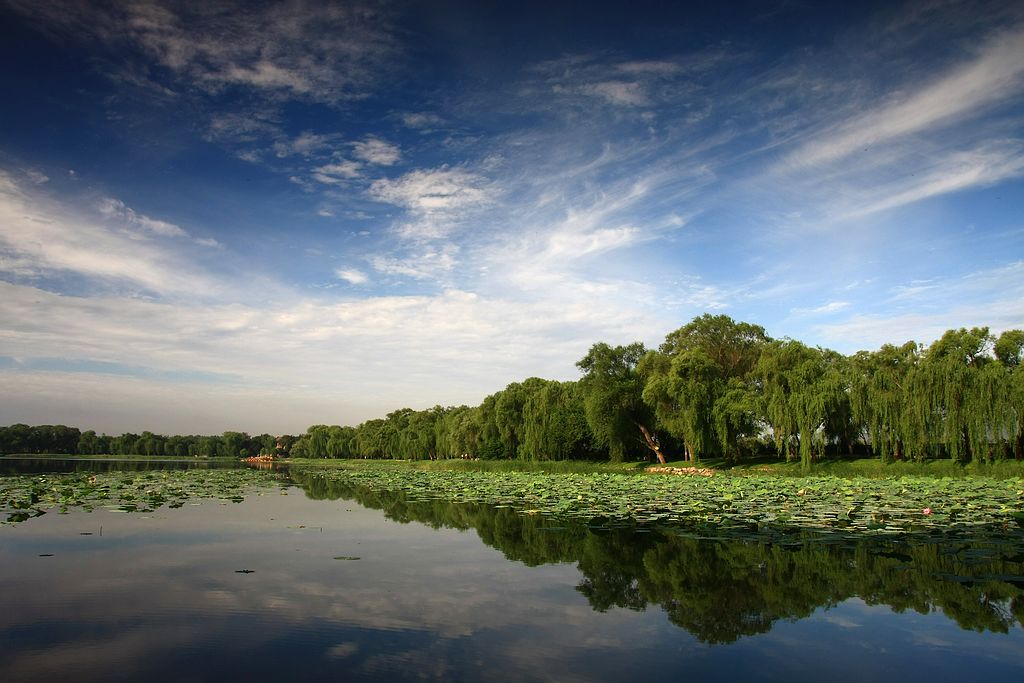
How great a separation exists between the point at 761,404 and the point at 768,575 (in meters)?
29.5

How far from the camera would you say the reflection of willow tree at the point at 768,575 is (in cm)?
682

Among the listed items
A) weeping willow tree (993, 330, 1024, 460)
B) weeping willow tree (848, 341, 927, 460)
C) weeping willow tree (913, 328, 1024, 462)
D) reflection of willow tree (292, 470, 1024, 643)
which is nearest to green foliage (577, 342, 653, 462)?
→ weeping willow tree (848, 341, 927, 460)

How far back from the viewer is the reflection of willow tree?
682cm

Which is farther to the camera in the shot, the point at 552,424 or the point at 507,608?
the point at 552,424

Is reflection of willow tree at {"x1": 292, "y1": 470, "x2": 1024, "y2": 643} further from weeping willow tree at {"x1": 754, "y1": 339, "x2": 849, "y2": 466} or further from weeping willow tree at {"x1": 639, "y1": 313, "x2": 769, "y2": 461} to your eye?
weeping willow tree at {"x1": 639, "y1": 313, "x2": 769, "y2": 461}

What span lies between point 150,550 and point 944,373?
3255 centimetres

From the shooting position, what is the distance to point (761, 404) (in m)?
35.6

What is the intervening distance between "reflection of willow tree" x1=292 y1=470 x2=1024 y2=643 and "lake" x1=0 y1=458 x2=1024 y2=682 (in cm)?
4

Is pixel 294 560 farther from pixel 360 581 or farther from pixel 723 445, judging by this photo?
pixel 723 445

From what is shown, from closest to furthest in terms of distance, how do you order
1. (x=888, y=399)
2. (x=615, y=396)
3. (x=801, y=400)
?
1. (x=888, y=399)
2. (x=801, y=400)
3. (x=615, y=396)

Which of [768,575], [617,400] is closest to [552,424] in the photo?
[617,400]

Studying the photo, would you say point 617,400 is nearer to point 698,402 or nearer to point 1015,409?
point 698,402

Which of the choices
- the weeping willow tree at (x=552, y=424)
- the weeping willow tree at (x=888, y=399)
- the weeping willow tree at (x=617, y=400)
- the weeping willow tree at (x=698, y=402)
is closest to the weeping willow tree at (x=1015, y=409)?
the weeping willow tree at (x=888, y=399)

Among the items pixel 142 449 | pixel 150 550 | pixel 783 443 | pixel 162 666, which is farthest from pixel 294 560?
pixel 142 449
